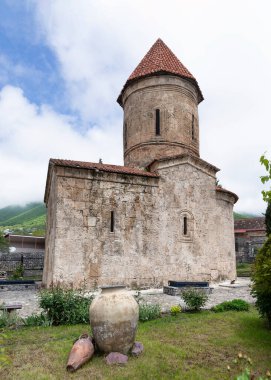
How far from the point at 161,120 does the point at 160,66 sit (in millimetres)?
2526

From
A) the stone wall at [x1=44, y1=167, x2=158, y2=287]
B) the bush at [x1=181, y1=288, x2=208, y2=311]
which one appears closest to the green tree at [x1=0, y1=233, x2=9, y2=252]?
the stone wall at [x1=44, y1=167, x2=158, y2=287]

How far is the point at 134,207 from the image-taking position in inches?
454

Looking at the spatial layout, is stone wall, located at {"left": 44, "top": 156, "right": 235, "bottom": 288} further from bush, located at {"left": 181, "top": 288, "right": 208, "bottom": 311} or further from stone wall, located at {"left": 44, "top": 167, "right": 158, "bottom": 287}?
bush, located at {"left": 181, "top": 288, "right": 208, "bottom": 311}

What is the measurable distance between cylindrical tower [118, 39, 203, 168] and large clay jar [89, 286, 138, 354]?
967 cm

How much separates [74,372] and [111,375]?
1.76 ft

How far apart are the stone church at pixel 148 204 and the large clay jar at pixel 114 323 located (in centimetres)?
553

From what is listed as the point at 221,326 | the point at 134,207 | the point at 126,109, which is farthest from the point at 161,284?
the point at 126,109

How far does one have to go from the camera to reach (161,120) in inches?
568

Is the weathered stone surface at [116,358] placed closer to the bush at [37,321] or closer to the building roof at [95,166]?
the bush at [37,321]

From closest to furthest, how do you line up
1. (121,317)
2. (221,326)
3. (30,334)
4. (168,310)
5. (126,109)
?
(121,317), (30,334), (221,326), (168,310), (126,109)

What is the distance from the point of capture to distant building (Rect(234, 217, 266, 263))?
87.6 ft

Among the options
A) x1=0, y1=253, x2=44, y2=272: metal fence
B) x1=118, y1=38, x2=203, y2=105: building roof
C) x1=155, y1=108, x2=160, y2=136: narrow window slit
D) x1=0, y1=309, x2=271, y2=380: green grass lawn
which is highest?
x1=118, y1=38, x2=203, y2=105: building roof

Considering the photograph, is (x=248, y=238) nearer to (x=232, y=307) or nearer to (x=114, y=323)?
(x=232, y=307)

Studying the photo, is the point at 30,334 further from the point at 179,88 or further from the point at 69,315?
the point at 179,88
